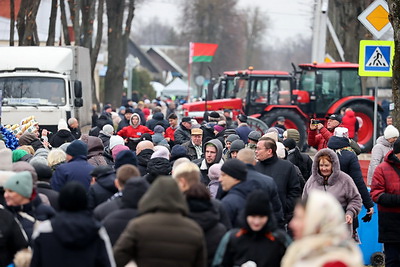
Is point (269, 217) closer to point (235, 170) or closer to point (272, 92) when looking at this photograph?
point (235, 170)

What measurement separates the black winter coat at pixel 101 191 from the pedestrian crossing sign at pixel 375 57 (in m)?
7.79

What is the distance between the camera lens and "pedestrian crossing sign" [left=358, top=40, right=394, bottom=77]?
16.2 metres

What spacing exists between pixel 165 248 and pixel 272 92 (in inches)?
940

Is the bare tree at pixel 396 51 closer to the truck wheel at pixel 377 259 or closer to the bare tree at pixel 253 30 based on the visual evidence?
the truck wheel at pixel 377 259

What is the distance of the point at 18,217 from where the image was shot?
8.34 m

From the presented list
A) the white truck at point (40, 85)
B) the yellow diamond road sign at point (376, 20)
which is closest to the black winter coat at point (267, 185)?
the yellow diamond road sign at point (376, 20)

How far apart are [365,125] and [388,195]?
1965 centimetres

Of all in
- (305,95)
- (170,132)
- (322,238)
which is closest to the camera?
(322,238)

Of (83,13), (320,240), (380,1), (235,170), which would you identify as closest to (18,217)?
(235,170)

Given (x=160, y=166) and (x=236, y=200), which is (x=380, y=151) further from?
(x=236, y=200)

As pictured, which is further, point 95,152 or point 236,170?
point 95,152

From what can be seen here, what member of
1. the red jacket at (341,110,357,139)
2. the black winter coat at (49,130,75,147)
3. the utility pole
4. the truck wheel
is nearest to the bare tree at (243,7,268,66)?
the utility pole

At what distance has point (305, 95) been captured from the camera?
30766mm

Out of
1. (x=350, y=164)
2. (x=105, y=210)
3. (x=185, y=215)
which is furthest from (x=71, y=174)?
(x=185, y=215)
